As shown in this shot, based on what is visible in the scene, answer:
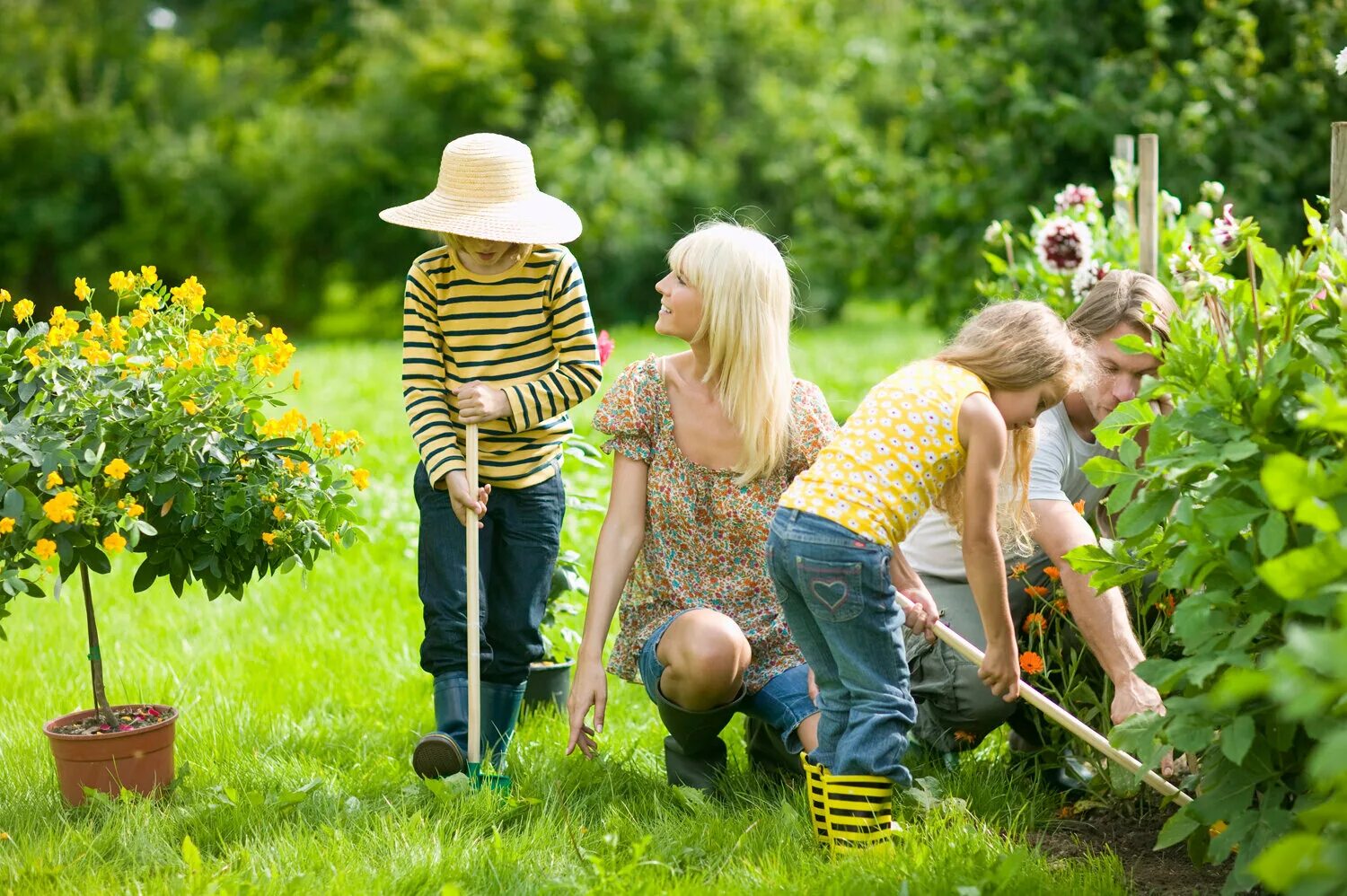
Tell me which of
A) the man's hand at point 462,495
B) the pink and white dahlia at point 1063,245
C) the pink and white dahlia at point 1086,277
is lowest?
the man's hand at point 462,495

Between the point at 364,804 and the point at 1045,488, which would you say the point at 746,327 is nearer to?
the point at 1045,488

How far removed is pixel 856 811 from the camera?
8.01 ft

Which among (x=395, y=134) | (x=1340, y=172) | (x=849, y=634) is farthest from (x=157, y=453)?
(x=395, y=134)

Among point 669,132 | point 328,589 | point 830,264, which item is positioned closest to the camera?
point 328,589

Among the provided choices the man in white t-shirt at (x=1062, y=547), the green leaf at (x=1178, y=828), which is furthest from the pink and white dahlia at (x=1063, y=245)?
the green leaf at (x=1178, y=828)

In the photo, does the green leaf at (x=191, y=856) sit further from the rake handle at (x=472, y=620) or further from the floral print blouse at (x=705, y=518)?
the floral print blouse at (x=705, y=518)

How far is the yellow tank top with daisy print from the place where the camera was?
7.94ft

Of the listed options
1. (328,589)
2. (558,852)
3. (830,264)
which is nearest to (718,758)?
(558,852)

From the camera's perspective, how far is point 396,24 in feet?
49.1

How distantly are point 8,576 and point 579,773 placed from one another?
126 cm

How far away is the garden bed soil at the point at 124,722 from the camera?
9.23 ft

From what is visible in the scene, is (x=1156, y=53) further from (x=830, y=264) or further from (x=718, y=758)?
(x=718, y=758)

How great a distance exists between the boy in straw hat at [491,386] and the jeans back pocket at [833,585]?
0.81m

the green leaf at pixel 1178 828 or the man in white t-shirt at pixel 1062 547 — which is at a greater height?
the man in white t-shirt at pixel 1062 547
